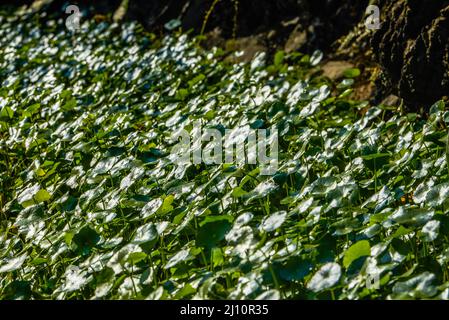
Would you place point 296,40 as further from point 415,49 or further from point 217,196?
point 217,196

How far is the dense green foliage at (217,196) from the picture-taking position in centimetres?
228

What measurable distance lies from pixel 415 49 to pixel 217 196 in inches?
56.1

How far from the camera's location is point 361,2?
16.1ft

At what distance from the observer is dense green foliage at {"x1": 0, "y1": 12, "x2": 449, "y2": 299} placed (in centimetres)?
228

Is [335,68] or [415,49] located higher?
[415,49]

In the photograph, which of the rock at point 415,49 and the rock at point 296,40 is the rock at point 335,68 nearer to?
the rock at point 296,40

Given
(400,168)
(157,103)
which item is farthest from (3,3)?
(400,168)

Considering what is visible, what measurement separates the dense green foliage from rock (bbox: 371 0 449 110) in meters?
0.29

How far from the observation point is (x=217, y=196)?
288cm

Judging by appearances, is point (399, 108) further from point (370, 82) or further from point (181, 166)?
point (181, 166)

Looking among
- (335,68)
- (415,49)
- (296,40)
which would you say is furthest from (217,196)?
(296,40)

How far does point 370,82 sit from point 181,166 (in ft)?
5.82

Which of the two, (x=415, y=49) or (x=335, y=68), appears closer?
(x=415, y=49)

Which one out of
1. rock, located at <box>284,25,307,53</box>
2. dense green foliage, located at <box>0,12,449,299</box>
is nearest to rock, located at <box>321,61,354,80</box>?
dense green foliage, located at <box>0,12,449,299</box>
